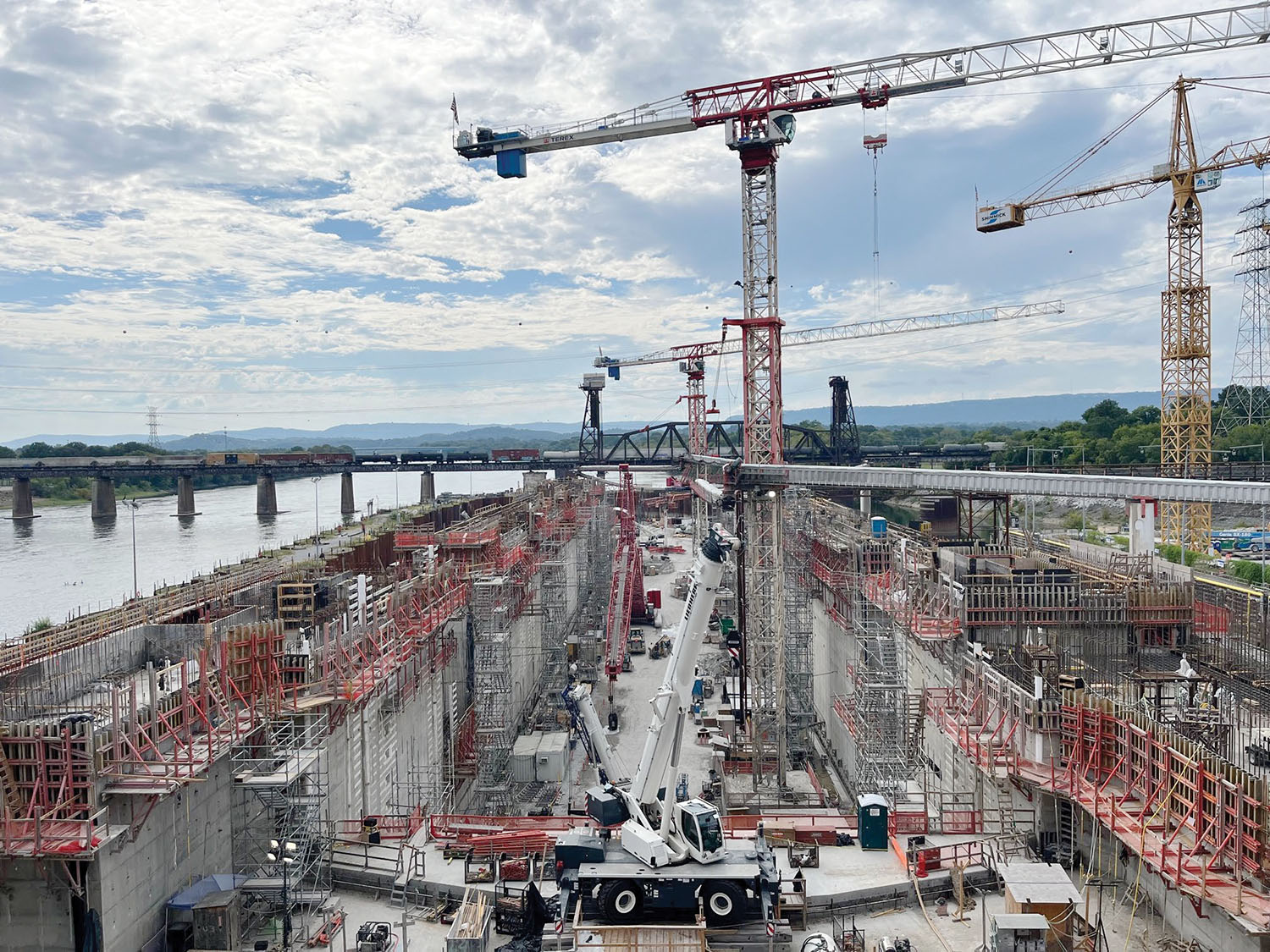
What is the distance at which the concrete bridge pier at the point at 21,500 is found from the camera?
108 meters

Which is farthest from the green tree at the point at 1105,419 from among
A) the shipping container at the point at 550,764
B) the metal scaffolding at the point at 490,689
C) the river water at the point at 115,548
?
the metal scaffolding at the point at 490,689

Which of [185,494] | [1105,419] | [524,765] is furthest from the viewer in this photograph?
[185,494]

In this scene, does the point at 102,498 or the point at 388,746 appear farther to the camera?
the point at 102,498

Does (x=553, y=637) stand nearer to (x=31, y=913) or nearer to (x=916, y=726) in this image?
(x=916, y=726)

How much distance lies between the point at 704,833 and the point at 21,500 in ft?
396

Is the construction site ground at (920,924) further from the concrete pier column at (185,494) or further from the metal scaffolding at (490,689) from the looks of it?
the concrete pier column at (185,494)

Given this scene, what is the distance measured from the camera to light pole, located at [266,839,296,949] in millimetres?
16000

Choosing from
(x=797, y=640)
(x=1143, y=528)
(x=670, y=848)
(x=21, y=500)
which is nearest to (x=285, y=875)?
(x=670, y=848)

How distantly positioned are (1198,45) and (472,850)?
50.3 m

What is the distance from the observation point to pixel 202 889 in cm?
1655

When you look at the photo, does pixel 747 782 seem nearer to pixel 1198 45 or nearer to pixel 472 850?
pixel 472 850

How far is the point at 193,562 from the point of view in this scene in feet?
246

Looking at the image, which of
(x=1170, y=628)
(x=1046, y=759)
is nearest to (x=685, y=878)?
(x=1046, y=759)

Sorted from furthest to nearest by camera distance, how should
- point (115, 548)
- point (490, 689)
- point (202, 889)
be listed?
1. point (115, 548)
2. point (490, 689)
3. point (202, 889)
